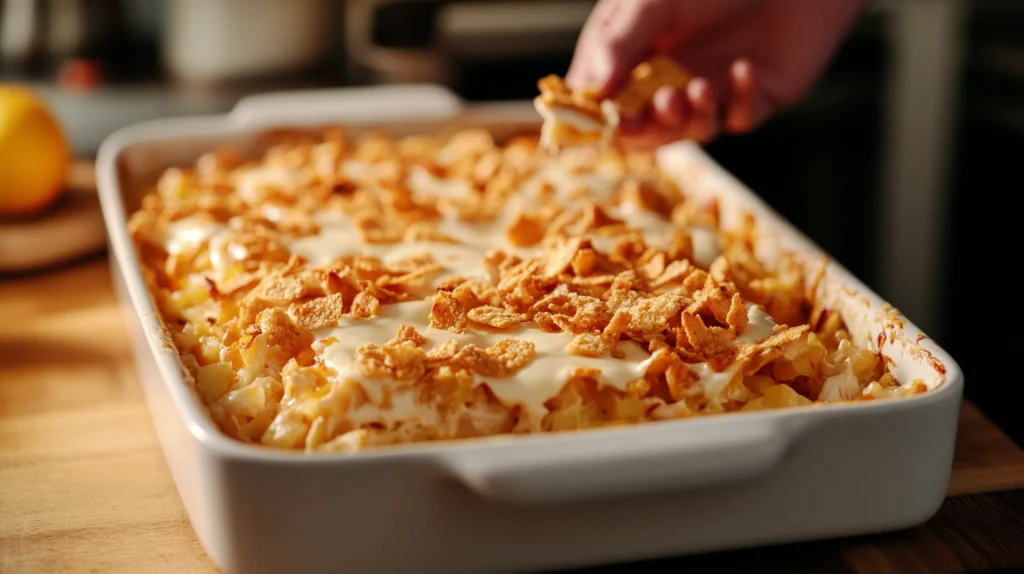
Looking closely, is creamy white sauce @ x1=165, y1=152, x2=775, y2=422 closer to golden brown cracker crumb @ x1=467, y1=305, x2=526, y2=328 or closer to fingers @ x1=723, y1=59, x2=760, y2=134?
golden brown cracker crumb @ x1=467, y1=305, x2=526, y2=328

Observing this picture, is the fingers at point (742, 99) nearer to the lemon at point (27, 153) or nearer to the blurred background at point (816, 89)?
the blurred background at point (816, 89)

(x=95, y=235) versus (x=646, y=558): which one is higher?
(x=646, y=558)

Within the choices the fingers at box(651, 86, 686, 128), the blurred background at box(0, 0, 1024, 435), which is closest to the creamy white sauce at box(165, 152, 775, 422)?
the fingers at box(651, 86, 686, 128)

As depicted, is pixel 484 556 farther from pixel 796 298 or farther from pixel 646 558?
pixel 796 298

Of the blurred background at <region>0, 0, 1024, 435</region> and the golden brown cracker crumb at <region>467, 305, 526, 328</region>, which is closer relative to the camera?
the golden brown cracker crumb at <region>467, 305, 526, 328</region>

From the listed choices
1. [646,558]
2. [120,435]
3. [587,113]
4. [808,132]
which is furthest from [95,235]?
[808,132]

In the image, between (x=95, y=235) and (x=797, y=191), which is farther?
(x=797, y=191)
